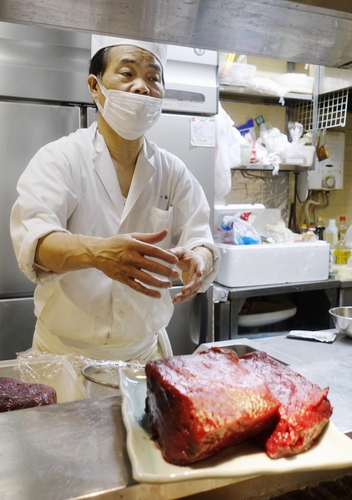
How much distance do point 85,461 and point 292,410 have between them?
33cm

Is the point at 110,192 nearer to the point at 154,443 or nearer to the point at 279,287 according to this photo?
the point at 154,443

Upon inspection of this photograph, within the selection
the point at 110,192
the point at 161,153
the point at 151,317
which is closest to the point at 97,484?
the point at 151,317

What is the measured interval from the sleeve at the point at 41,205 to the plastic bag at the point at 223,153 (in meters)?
1.44

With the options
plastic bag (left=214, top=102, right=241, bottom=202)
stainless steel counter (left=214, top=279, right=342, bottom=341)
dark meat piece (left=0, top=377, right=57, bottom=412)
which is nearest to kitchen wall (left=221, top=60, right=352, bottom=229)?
plastic bag (left=214, top=102, right=241, bottom=202)

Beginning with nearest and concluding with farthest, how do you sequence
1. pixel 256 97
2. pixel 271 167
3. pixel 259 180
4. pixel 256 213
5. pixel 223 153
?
pixel 223 153, pixel 271 167, pixel 256 213, pixel 256 97, pixel 259 180

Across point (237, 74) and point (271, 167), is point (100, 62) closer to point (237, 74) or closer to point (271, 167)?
point (237, 74)

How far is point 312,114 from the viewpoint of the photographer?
3.41m

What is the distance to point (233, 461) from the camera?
597 mm

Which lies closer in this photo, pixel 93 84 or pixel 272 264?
pixel 93 84

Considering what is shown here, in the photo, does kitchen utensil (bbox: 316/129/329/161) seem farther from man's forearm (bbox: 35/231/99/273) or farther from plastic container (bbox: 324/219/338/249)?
man's forearm (bbox: 35/231/99/273)

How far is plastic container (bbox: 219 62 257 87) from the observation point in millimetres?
2896

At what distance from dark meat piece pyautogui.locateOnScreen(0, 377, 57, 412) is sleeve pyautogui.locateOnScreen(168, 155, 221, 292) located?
2.69ft

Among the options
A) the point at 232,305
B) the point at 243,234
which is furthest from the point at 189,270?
the point at 243,234

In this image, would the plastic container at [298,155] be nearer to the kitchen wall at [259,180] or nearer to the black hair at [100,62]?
the kitchen wall at [259,180]
